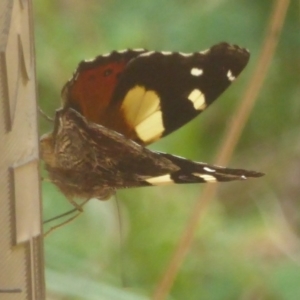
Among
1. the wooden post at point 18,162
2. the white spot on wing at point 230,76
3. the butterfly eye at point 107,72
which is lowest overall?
the wooden post at point 18,162

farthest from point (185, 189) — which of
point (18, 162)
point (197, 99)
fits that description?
point (18, 162)

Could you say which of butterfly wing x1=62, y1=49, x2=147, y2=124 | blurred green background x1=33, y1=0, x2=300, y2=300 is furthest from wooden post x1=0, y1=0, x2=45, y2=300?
blurred green background x1=33, y1=0, x2=300, y2=300

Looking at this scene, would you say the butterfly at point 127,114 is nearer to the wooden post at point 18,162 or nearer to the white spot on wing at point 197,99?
the white spot on wing at point 197,99

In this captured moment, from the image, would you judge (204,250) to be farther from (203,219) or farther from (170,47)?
(170,47)

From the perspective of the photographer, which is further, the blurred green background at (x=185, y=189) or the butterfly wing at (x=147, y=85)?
the blurred green background at (x=185, y=189)

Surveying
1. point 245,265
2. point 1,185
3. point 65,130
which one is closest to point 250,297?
point 245,265

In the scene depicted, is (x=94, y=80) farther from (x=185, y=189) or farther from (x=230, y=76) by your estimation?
(x=185, y=189)

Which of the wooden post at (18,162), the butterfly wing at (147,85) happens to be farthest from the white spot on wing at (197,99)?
the wooden post at (18,162)
